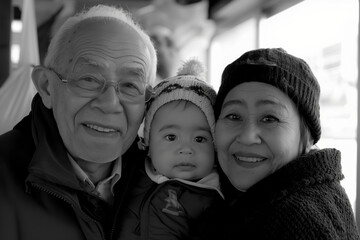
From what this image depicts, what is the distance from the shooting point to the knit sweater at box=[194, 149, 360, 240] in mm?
1164

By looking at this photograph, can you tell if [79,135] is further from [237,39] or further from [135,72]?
[237,39]

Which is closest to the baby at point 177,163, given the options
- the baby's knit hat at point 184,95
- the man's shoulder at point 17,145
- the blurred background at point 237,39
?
the baby's knit hat at point 184,95

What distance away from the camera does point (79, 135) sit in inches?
58.4

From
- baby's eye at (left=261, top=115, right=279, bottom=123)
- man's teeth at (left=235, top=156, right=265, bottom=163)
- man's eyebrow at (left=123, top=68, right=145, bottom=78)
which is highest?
man's eyebrow at (left=123, top=68, right=145, bottom=78)

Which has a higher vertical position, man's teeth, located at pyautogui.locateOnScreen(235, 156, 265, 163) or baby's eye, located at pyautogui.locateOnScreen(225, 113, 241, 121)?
baby's eye, located at pyautogui.locateOnScreen(225, 113, 241, 121)

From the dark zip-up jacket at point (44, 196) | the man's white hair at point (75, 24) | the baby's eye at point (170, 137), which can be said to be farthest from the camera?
the baby's eye at point (170, 137)

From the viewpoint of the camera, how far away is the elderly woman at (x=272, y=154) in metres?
1.24

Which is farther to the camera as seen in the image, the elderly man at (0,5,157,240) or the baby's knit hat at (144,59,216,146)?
the baby's knit hat at (144,59,216,146)

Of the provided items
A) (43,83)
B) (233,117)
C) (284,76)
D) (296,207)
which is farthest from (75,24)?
(296,207)

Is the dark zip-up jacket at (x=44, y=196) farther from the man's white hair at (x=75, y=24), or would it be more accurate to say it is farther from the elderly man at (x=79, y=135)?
the man's white hair at (x=75, y=24)

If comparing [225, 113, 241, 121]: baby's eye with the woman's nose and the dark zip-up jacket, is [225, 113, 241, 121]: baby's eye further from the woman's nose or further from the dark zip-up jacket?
the dark zip-up jacket

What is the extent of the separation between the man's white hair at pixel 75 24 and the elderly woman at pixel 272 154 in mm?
354

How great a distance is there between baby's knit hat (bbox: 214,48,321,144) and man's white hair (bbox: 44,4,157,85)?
0.38 m

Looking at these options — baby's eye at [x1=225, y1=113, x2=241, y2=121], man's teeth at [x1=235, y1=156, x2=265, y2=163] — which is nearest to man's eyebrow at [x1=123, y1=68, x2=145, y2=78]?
baby's eye at [x1=225, y1=113, x2=241, y2=121]
